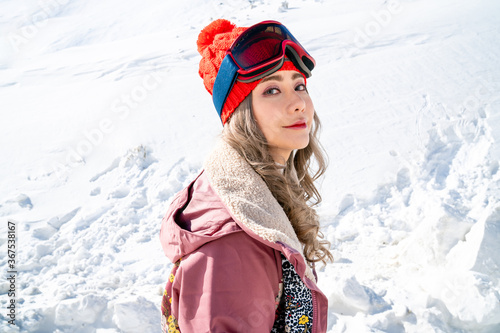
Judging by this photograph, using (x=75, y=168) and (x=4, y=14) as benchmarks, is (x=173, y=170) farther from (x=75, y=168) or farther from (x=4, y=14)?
(x=4, y=14)

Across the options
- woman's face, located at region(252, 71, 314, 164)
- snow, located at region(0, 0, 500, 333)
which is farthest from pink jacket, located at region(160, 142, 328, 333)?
snow, located at region(0, 0, 500, 333)

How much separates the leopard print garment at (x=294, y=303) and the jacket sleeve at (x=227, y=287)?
10cm

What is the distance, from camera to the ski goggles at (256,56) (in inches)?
58.5

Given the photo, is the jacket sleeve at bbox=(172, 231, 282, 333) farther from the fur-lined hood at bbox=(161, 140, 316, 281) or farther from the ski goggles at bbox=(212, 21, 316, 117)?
the ski goggles at bbox=(212, 21, 316, 117)

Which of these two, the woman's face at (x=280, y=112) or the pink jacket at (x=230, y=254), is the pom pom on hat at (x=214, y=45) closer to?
the woman's face at (x=280, y=112)

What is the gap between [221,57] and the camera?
1.58m

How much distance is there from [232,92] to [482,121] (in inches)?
159

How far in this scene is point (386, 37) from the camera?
6863 mm

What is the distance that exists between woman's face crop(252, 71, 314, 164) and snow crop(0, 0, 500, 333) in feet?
5.70

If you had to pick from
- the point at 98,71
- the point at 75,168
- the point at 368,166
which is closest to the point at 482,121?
the point at 368,166

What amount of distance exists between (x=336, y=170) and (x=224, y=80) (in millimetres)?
3046

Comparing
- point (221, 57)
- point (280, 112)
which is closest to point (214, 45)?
point (221, 57)

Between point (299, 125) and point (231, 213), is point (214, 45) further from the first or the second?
point (231, 213)

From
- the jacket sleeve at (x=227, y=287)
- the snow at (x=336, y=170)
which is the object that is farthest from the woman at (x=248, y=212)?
the snow at (x=336, y=170)
